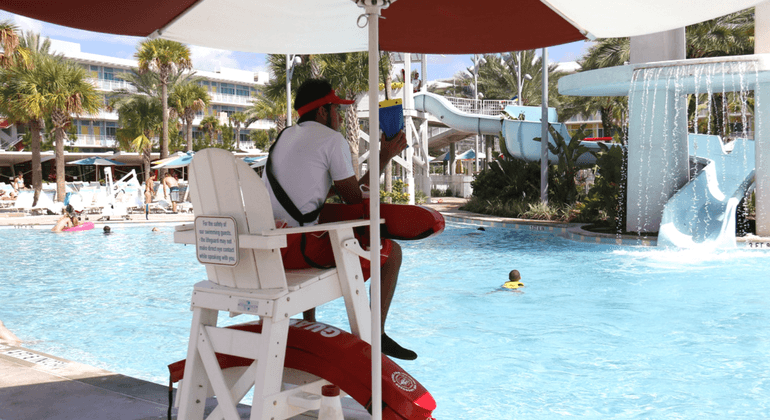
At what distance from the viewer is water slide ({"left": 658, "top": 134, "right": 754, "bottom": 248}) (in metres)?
11.9

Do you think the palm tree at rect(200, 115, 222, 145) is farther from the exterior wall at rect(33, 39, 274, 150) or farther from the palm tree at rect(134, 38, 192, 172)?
the palm tree at rect(134, 38, 192, 172)

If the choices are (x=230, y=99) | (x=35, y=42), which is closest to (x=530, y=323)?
(x=35, y=42)

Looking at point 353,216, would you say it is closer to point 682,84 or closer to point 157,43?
point 682,84

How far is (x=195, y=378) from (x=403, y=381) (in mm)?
900

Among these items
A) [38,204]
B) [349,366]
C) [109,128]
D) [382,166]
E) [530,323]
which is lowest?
[530,323]

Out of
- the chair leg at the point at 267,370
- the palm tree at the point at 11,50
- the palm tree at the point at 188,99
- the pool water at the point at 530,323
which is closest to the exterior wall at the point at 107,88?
the palm tree at the point at 188,99

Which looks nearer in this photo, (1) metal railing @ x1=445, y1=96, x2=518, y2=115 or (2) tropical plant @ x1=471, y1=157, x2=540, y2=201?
(2) tropical plant @ x1=471, y1=157, x2=540, y2=201

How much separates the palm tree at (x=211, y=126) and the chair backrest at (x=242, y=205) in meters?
59.3

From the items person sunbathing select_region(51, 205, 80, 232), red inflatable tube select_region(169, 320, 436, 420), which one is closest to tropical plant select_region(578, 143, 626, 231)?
red inflatable tube select_region(169, 320, 436, 420)

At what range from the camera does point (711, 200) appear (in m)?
12.7

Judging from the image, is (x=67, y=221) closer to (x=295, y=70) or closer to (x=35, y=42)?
A: (x=295, y=70)

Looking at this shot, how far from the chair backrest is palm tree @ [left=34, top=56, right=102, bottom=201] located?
26.8 metres

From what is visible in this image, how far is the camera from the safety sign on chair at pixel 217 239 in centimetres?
262

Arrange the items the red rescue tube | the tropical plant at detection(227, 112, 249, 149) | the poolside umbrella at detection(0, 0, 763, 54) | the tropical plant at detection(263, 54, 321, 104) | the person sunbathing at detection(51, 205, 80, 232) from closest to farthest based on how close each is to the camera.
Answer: the poolside umbrella at detection(0, 0, 763, 54) → the person sunbathing at detection(51, 205, 80, 232) → the red rescue tube → the tropical plant at detection(263, 54, 321, 104) → the tropical plant at detection(227, 112, 249, 149)
